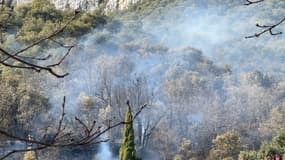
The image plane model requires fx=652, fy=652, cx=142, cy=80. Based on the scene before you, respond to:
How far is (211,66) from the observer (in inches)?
1334

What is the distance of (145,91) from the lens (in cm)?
2970

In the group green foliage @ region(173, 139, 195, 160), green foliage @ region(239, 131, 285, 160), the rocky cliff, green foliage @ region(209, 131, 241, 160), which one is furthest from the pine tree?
the rocky cliff

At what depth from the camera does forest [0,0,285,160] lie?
25000mm

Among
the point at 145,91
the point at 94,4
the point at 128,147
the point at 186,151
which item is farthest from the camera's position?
the point at 94,4

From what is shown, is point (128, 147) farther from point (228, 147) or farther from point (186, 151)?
point (186, 151)

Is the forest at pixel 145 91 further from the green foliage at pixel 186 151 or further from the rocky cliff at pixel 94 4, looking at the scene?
the rocky cliff at pixel 94 4

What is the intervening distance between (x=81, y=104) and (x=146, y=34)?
1407 cm

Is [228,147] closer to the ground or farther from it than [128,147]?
closer to the ground

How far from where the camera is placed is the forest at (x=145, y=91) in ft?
82.0

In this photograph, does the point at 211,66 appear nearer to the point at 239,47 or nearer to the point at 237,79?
the point at 237,79

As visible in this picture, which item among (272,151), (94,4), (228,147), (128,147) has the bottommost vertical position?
(228,147)

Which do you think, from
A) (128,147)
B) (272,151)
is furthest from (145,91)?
(272,151)

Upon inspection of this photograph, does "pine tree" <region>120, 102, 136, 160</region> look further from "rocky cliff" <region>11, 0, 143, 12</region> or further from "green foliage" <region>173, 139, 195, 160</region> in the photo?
"rocky cliff" <region>11, 0, 143, 12</region>

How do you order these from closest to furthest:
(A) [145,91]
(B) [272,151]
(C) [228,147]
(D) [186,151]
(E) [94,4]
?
(B) [272,151] → (C) [228,147] → (D) [186,151] → (A) [145,91] → (E) [94,4]
